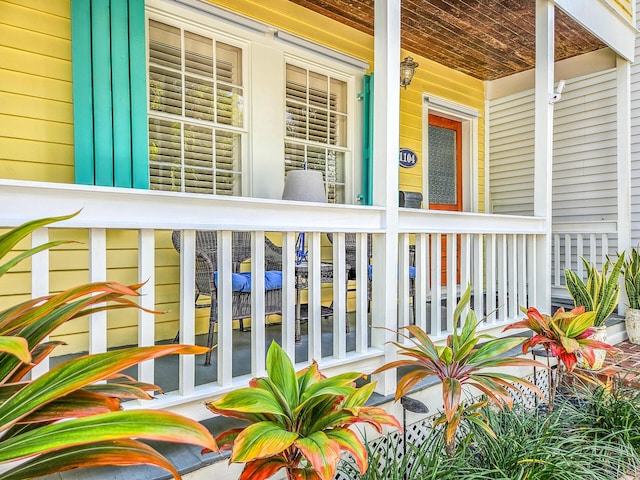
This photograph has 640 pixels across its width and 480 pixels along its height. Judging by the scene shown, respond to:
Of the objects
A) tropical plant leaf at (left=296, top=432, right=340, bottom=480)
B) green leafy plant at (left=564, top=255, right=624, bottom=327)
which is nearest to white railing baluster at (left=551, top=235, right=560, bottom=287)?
green leafy plant at (left=564, top=255, right=624, bottom=327)

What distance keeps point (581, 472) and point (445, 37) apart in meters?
3.92

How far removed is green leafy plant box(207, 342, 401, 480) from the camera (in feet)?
3.11

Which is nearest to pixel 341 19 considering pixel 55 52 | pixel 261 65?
pixel 261 65

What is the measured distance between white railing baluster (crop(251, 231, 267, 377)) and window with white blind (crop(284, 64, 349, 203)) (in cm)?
180

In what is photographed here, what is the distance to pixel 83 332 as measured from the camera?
8.96 feet

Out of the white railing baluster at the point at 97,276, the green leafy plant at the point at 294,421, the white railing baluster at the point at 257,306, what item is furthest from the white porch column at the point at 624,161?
the white railing baluster at the point at 97,276

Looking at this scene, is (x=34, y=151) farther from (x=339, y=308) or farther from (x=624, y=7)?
(x=624, y=7)

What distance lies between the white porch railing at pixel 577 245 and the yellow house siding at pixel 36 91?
465 centimetres

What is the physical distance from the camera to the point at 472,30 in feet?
13.5

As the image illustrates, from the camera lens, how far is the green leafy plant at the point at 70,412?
2.25ft

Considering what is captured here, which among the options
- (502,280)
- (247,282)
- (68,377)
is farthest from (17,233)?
(502,280)

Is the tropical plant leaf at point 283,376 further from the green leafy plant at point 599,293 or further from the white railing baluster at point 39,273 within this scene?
the green leafy plant at point 599,293

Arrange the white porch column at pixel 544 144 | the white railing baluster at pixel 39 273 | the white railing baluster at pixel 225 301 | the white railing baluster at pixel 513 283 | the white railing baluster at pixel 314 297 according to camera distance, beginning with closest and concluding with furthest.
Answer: the white railing baluster at pixel 39 273 → the white railing baluster at pixel 225 301 → the white railing baluster at pixel 314 297 → the white railing baluster at pixel 513 283 → the white porch column at pixel 544 144

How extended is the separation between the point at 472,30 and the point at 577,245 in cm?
253
